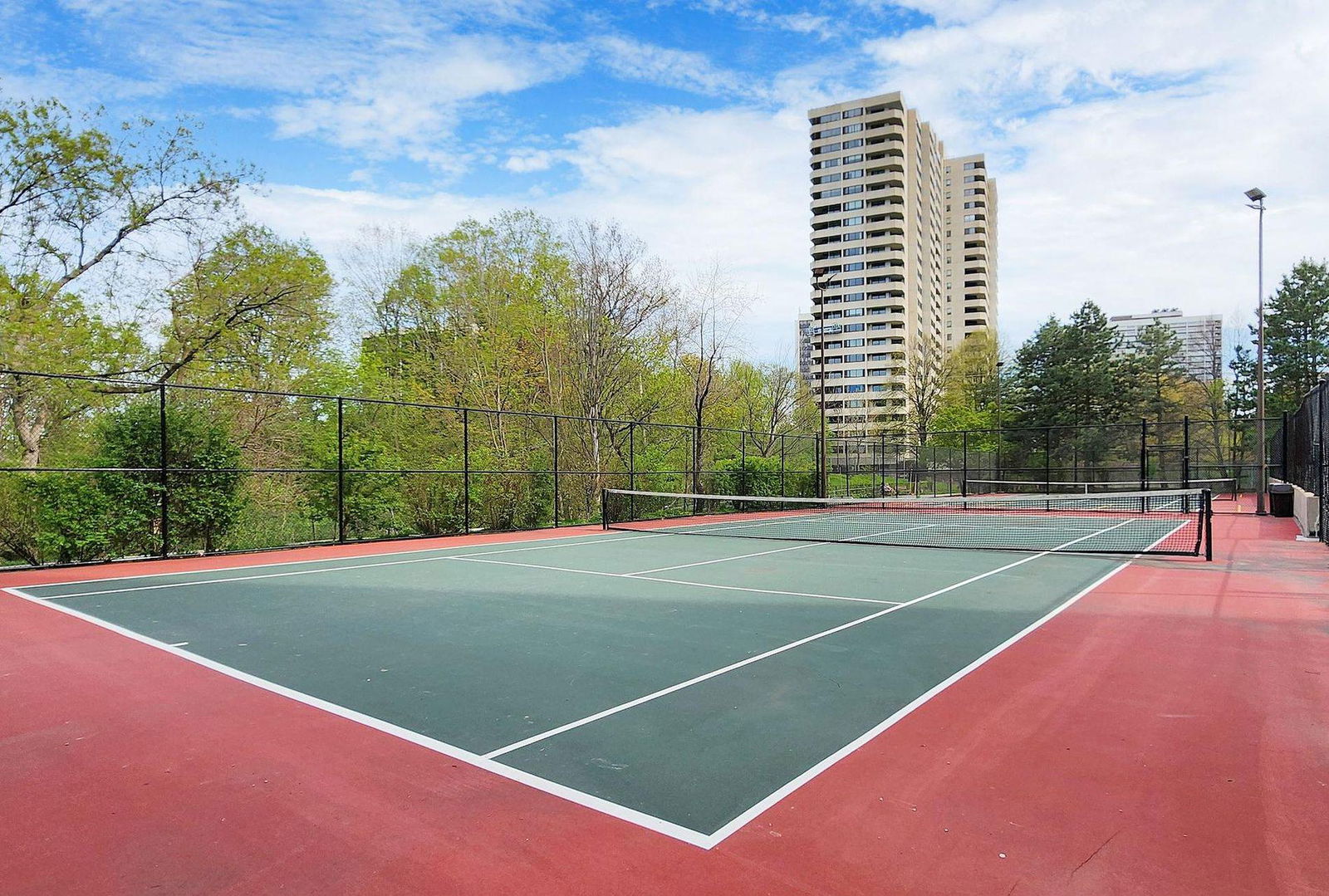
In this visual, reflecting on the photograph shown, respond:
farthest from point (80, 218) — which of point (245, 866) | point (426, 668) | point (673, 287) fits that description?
point (245, 866)

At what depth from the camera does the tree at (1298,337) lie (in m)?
38.3

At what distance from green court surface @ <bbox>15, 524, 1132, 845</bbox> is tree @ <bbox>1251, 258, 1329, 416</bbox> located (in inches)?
1486

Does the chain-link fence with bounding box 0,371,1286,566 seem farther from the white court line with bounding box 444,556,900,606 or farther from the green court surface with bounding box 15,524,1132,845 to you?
the white court line with bounding box 444,556,900,606

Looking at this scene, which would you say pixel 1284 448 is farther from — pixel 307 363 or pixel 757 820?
pixel 307 363

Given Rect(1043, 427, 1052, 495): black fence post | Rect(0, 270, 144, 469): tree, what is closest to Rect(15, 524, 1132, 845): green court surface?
Rect(0, 270, 144, 469): tree

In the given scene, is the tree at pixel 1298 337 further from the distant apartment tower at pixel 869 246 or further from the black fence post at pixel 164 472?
the black fence post at pixel 164 472

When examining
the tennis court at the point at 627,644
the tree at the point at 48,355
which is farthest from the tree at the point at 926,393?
the tree at the point at 48,355

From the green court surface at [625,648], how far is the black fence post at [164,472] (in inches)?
79.3

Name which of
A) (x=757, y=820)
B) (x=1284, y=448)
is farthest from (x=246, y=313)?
(x=1284, y=448)

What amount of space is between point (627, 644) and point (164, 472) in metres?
9.79

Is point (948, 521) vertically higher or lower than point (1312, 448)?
lower

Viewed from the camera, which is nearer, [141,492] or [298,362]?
[141,492]

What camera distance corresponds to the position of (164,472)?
1191 cm

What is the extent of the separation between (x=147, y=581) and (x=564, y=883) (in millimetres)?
9799
